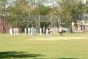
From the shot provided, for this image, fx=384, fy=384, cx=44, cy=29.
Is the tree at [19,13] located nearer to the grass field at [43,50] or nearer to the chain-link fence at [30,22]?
the chain-link fence at [30,22]

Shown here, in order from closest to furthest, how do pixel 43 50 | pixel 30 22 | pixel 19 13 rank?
pixel 43 50
pixel 30 22
pixel 19 13

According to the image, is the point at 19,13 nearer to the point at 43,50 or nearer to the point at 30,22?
the point at 30,22

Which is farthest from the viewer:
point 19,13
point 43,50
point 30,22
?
point 19,13

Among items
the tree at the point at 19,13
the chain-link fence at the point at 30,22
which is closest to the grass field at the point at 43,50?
the chain-link fence at the point at 30,22

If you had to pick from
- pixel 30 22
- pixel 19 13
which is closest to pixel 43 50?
pixel 30 22

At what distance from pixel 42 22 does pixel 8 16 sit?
7277 millimetres

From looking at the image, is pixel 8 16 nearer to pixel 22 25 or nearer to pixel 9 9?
pixel 22 25

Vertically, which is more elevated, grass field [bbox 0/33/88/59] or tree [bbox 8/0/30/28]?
tree [bbox 8/0/30/28]

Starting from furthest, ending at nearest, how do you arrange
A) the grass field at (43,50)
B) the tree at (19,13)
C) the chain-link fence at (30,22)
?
the tree at (19,13)
the chain-link fence at (30,22)
the grass field at (43,50)

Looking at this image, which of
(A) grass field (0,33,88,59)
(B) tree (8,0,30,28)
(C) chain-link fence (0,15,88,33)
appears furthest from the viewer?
(B) tree (8,0,30,28)

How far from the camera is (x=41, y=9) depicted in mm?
97000

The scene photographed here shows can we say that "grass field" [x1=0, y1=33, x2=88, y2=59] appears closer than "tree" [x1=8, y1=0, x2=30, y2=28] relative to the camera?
Yes

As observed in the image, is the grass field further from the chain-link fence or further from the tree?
the tree

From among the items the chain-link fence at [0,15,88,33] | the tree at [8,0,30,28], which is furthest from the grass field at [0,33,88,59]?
the tree at [8,0,30,28]
